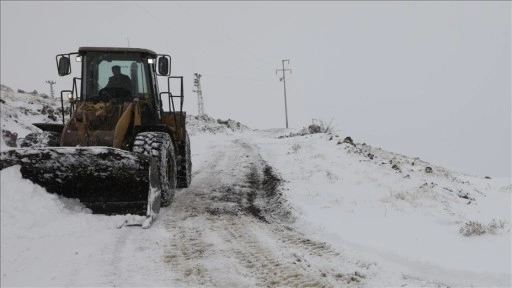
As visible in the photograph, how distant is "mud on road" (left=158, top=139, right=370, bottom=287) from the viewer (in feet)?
13.9

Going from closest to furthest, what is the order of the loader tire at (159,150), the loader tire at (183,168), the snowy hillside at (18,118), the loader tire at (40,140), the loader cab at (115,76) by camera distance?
the loader tire at (159,150), the loader tire at (40,140), the loader cab at (115,76), the loader tire at (183,168), the snowy hillside at (18,118)

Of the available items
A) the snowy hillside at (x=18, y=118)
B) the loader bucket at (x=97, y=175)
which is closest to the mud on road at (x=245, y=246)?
the loader bucket at (x=97, y=175)

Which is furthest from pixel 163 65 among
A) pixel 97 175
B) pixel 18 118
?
pixel 18 118

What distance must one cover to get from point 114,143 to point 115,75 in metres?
1.80

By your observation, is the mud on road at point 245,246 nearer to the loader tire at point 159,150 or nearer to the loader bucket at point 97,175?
the loader tire at point 159,150

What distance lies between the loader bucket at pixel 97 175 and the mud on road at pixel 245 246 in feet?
1.84

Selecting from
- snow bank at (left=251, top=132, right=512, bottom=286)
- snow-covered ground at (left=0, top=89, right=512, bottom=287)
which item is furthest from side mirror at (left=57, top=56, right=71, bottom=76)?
snow bank at (left=251, top=132, right=512, bottom=286)

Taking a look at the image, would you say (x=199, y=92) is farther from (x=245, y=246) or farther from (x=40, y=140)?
(x=245, y=246)

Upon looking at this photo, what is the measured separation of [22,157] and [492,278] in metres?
5.23

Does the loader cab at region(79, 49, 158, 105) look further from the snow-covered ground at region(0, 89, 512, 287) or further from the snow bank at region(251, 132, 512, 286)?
the snow bank at region(251, 132, 512, 286)

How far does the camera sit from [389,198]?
7430 millimetres

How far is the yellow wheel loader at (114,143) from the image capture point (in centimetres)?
555

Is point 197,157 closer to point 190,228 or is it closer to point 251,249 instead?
point 190,228

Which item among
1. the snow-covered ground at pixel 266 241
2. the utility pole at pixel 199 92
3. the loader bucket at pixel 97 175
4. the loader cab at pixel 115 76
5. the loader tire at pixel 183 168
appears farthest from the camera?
the utility pole at pixel 199 92
